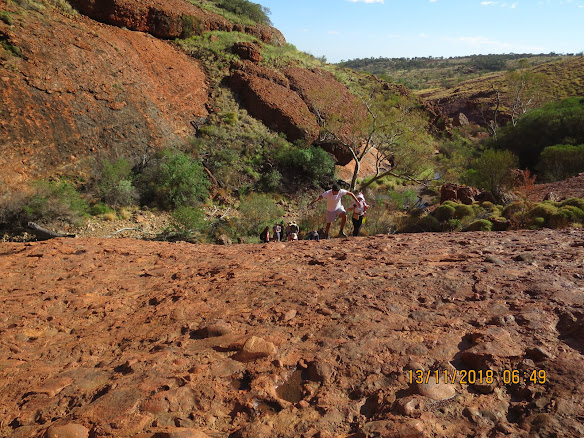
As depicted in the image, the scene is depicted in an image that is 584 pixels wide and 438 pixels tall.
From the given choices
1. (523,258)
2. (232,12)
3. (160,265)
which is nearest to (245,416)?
(160,265)

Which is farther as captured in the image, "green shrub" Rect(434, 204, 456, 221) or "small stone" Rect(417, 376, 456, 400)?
"green shrub" Rect(434, 204, 456, 221)

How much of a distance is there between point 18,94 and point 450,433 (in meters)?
13.4

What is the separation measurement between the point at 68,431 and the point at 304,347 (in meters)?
1.42

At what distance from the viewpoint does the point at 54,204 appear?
29.9 feet

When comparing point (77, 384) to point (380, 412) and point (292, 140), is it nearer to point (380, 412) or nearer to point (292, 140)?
point (380, 412)

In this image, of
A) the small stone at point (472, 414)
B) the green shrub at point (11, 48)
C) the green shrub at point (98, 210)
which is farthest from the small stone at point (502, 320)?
the green shrub at point (11, 48)

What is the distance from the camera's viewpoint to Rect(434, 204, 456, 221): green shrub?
10828mm

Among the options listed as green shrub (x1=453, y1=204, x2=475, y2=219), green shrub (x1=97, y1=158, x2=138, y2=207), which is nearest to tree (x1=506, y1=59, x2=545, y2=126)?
green shrub (x1=453, y1=204, x2=475, y2=219)

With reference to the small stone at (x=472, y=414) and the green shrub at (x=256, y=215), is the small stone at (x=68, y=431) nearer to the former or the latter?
the small stone at (x=472, y=414)

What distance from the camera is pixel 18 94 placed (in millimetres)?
10586

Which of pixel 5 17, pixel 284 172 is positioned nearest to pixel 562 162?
pixel 284 172

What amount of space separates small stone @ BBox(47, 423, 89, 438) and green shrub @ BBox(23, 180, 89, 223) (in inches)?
336

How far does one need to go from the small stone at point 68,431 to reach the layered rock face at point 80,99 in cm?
1008

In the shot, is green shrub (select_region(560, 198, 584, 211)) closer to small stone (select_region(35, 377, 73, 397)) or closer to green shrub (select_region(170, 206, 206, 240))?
green shrub (select_region(170, 206, 206, 240))
